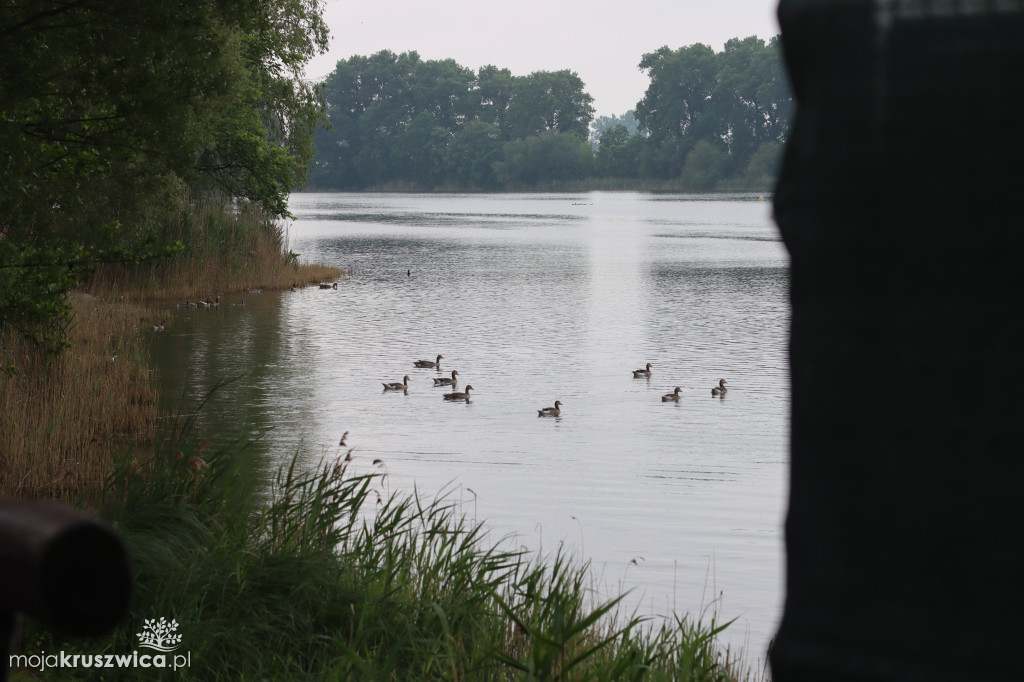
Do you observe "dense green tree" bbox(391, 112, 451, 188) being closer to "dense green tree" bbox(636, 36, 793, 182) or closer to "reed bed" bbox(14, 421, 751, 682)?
"dense green tree" bbox(636, 36, 793, 182)

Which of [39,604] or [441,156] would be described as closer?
[39,604]

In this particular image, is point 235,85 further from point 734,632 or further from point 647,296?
point 647,296

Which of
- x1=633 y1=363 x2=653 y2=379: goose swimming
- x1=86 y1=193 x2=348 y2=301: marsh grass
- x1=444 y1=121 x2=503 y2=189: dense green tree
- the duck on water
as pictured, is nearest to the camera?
the duck on water

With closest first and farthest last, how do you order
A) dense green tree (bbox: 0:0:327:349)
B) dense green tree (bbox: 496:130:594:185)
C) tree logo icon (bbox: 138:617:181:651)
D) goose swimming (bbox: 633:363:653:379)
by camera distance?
tree logo icon (bbox: 138:617:181:651) < dense green tree (bbox: 0:0:327:349) < goose swimming (bbox: 633:363:653:379) < dense green tree (bbox: 496:130:594:185)

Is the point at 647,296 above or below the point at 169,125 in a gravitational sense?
below

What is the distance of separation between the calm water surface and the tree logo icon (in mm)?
3693

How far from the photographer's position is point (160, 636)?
468 centimetres

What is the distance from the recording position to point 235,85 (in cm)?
743

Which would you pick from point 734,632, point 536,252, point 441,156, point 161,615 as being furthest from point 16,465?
point 441,156

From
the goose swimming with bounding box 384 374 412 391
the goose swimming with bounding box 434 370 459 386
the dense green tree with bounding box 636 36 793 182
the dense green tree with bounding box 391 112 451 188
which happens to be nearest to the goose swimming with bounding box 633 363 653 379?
the goose swimming with bounding box 434 370 459 386

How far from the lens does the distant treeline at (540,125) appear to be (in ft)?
412

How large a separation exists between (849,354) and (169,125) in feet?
23.1

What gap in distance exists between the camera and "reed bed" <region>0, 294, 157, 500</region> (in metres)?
8.25

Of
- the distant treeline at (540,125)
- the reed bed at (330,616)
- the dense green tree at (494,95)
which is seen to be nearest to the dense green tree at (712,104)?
the distant treeline at (540,125)
